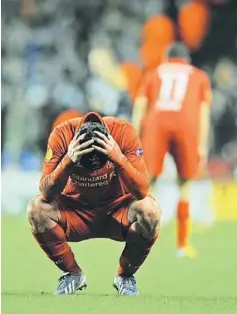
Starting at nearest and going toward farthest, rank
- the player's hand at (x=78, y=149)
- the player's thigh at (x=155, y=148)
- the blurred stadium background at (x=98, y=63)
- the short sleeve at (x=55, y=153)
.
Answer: the player's hand at (x=78, y=149)
the short sleeve at (x=55, y=153)
the player's thigh at (x=155, y=148)
the blurred stadium background at (x=98, y=63)

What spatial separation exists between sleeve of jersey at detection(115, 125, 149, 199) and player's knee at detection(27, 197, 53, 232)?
0.24 meters

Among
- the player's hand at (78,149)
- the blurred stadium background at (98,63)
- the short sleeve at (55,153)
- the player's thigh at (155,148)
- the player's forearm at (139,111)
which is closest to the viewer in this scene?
the player's hand at (78,149)

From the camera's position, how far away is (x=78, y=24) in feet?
16.5

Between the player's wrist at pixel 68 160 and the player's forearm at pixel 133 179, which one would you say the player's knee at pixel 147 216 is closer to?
the player's forearm at pixel 133 179

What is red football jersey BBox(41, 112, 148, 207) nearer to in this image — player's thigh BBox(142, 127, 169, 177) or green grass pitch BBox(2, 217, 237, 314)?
green grass pitch BBox(2, 217, 237, 314)

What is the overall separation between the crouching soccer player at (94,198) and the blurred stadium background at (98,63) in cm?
158

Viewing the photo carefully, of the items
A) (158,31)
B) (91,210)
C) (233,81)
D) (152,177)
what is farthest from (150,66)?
(91,210)

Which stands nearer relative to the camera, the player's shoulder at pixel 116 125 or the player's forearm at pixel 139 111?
the player's shoulder at pixel 116 125

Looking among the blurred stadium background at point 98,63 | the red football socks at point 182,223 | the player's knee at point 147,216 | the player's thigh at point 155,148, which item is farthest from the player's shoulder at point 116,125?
the blurred stadium background at point 98,63

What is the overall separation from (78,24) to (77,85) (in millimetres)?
388

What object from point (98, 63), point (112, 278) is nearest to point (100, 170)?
point (112, 278)

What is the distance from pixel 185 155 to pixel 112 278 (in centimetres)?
102

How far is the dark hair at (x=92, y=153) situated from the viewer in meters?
2.56

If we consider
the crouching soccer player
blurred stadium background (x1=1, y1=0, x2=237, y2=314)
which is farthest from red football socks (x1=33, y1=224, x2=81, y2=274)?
blurred stadium background (x1=1, y1=0, x2=237, y2=314)
